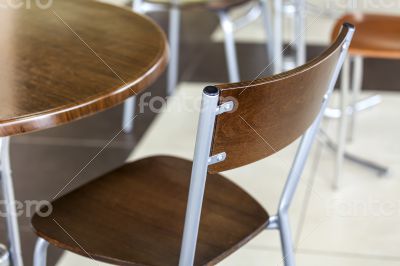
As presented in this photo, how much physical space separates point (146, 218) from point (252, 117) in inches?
15.4

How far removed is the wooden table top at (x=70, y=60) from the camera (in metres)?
1.09

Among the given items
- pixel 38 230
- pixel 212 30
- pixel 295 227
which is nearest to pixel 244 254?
pixel 295 227

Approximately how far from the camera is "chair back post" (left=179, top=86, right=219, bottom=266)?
883 mm

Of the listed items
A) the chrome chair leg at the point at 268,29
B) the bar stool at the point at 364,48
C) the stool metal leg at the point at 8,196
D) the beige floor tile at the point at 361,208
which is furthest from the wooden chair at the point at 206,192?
the chrome chair leg at the point at 268,29

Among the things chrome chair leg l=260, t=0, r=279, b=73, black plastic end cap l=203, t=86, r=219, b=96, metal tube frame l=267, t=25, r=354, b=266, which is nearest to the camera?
black plastic end cap l=203, t=86, r=219, b=96

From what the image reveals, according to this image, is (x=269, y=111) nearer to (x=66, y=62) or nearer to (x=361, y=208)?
(x=66, y=62)

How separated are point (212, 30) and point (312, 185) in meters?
1.80

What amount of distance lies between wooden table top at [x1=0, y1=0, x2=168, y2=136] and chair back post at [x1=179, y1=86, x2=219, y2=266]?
25 cm

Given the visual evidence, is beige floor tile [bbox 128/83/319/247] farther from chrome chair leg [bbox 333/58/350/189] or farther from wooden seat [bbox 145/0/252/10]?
wooden seat [bbox 145/0/252/10]

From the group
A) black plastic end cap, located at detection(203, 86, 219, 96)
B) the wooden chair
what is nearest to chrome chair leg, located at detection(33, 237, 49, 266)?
the wooden chair

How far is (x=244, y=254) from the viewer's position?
1.88m

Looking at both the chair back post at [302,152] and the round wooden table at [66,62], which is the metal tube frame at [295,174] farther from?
the round wooden table at [66,62]

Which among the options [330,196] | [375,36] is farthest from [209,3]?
[330,196]

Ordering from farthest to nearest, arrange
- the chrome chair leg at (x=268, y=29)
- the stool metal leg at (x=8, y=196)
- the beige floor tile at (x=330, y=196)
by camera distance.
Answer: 1. the chrome chair leg at (x=268, y=29)
2. the beige floor tile at (x=330, y=196)
3. the stool metal leg at (x=8, y=196)
